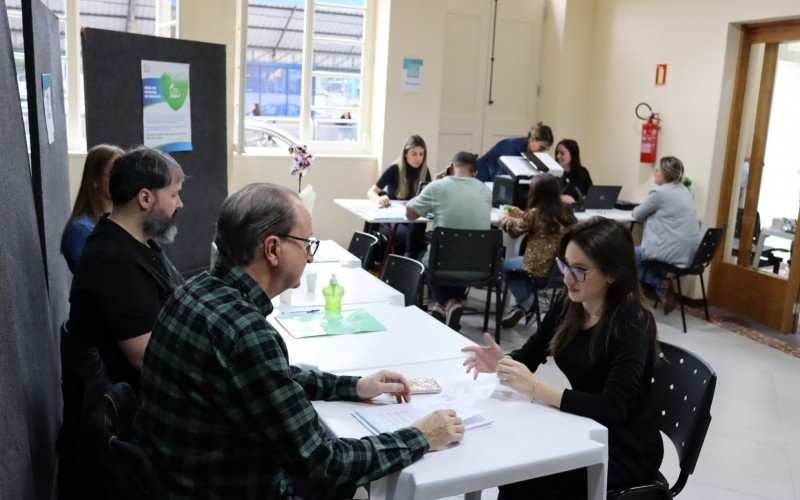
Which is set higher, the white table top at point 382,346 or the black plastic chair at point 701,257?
the white table top at point 382,346

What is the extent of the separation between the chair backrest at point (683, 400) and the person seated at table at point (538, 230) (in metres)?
2.58

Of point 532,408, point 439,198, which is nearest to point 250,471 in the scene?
point 532,408

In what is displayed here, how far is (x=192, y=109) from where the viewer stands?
5.47m

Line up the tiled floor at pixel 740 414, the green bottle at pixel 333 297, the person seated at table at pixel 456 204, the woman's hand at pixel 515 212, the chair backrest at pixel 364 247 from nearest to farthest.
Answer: the green bottle at pixel 333 297, the tiled floor at pixel 740 414, the chair backrest at pixel 364 247, the person seated at table at pixel 456 204, the woman's hand at pixel 515 212

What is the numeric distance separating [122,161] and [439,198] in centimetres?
295

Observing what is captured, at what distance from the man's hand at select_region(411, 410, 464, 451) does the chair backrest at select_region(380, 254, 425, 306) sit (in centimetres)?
165

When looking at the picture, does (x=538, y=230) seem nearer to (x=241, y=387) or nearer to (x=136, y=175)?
(x=136, y=175)

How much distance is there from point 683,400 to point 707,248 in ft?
12.7

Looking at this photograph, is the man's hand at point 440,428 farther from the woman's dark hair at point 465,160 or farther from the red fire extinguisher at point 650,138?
the red fire extinguisher at point 650,138

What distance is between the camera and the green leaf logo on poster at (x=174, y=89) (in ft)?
17.1

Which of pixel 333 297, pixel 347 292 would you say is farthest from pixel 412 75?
pixel 333 297

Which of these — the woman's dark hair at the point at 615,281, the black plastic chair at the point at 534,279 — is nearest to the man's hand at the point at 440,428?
the woman's dark hair at the point at 615,281

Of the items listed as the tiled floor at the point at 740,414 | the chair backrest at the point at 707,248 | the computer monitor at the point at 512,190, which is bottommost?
the tiled floor at the point at 740,414

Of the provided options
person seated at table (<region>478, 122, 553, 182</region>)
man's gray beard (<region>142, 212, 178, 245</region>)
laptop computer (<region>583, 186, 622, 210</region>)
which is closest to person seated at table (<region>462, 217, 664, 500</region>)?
man's gray beard (<region>142, 212, 178, 245</region>)
